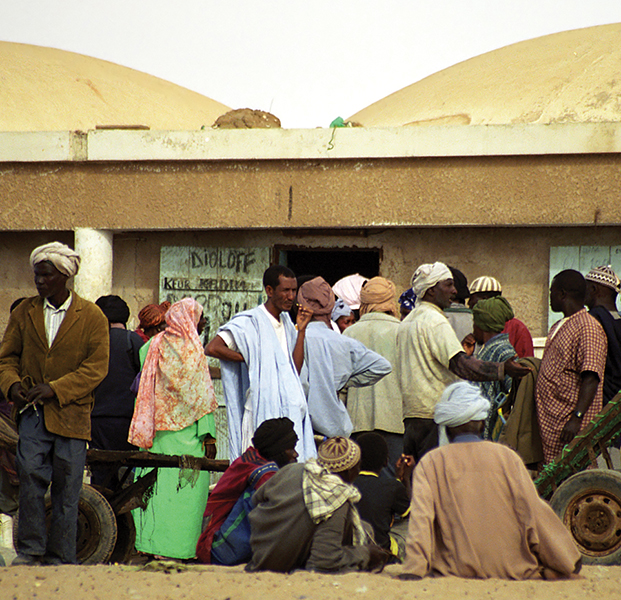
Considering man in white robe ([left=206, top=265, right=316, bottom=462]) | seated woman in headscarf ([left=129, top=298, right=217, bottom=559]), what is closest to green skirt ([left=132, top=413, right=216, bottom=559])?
seated woman in headscarf ([left=129, top=298, right=217, bottom=559])

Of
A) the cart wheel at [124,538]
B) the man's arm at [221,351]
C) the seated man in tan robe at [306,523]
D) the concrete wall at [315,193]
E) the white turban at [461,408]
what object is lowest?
the cart wheel at [124,538]

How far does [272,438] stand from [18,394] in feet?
4.32

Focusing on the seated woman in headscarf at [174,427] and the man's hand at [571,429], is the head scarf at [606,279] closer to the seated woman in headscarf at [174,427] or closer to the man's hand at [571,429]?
the man's hand at [571,429]

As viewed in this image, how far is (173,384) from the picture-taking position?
16.4ft

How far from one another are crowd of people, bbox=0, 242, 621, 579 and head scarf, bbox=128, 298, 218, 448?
1 cm

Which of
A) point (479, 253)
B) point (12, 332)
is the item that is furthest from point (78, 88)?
point (12, 332)

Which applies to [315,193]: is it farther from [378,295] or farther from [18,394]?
[18,394]

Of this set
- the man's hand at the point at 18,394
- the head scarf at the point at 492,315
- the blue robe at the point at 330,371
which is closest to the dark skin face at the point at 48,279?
the man's hand at the point at 18,394

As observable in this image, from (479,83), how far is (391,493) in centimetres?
787

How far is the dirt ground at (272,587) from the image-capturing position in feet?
9.30

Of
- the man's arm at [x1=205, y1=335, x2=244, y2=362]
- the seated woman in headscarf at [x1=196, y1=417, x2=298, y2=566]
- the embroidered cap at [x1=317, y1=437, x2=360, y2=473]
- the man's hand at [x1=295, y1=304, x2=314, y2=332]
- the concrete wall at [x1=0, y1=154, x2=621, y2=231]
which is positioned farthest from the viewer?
the concrete wall at [x1=0, y1=154, x2=621, y2=231]

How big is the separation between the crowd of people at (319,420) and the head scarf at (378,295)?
11 millimetres

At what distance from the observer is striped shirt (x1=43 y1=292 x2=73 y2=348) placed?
13.4 feet

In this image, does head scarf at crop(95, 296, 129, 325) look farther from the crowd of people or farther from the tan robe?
the tan robe
